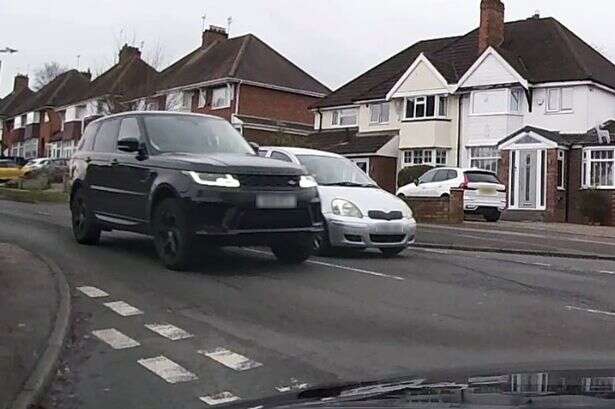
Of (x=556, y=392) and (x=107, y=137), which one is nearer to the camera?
(x=556, y=392)

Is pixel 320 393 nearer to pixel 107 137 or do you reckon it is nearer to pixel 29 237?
pixel 107 137

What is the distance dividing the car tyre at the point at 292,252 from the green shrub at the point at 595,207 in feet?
68.4

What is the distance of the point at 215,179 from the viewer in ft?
30.4

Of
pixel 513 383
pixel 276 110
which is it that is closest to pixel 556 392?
pixel 513 383

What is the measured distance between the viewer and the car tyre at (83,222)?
1183 centimetres

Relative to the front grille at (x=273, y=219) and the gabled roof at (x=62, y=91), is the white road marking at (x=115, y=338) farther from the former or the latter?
the gabled roof at (x=62, y=91)

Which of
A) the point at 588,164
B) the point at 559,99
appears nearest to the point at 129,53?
the point at 559,99

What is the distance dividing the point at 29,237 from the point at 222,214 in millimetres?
5871

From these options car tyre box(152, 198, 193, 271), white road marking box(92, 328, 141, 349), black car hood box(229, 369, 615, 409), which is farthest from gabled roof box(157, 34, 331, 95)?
black car hood box(229, 369, 615, 409)

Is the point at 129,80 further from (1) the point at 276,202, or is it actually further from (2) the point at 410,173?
(1) the point at 276,202

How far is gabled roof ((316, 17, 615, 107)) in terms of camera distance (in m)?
33.7

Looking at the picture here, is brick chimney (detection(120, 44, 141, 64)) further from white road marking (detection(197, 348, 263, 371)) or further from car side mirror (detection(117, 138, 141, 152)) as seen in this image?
white road marking (detection(197, 348, 263, 371))

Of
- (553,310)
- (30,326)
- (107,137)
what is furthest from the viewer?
(107,137)

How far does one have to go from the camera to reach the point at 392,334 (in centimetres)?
701
